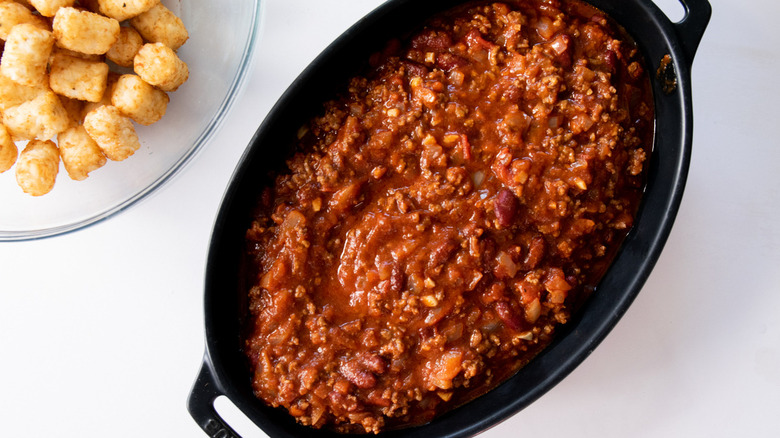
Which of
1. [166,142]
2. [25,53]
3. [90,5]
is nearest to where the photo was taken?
[25,53]

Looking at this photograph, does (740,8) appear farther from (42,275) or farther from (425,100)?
(42,275)

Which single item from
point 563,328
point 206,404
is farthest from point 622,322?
point 206,404

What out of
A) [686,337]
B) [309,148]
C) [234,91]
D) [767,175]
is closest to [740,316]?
[686,337]

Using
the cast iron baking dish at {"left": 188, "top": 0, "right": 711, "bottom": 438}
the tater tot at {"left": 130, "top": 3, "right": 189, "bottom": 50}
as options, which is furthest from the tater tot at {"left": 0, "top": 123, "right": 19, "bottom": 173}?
the cast iron baking dish at {"left": 188, "top": 0, "right": 711, "bottom": 438}

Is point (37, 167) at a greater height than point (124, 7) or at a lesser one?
lesser

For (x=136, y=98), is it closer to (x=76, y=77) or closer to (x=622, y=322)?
(x=76, y=77)

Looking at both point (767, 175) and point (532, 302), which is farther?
point (767, 175)
